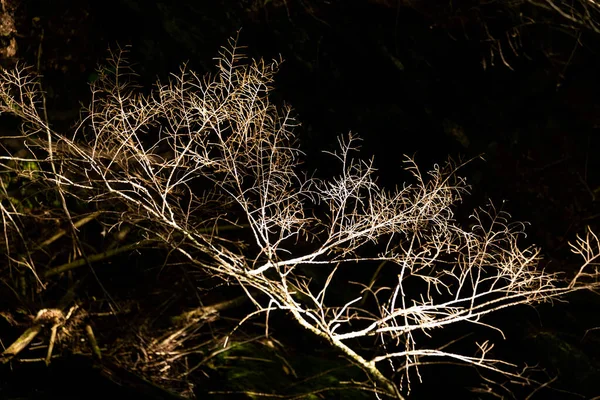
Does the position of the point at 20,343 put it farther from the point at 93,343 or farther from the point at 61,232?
the point at 61,232

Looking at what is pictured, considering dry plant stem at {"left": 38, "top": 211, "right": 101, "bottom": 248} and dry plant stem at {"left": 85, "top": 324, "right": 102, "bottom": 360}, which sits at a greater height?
dry plant stem at {"left": 38, "top": 211, "right": 101, "bottom": 248}

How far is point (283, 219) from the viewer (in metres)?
4.33

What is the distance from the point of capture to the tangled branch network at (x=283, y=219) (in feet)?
14.1

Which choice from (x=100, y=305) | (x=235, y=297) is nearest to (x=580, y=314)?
(x=235, y=297)

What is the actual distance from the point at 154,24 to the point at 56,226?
2.54 meters

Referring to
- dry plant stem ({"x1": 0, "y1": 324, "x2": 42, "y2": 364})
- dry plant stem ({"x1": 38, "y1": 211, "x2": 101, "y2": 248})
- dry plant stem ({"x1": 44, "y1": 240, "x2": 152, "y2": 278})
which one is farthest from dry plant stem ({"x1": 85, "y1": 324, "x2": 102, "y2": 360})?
dry plant stem ({"x1": 38, "y1": 211, "x2": 101, "y2": 248})

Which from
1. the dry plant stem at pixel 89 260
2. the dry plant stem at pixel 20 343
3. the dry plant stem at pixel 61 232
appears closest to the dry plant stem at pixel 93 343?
the dry plant stem at pixel 20 343

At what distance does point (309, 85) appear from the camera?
→ 6.90 m

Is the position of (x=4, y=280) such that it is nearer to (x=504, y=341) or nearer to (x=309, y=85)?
(x=309, y=85)

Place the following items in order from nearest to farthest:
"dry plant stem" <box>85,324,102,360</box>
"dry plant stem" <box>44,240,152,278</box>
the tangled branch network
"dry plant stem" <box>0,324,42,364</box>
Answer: the tangled branch network < "dry plant stem" <box>0,324,42,364</box> < "dry plant stem" <box>85,324,102,360</box> < "dry plant stem" <box>44,240,152,278</box>

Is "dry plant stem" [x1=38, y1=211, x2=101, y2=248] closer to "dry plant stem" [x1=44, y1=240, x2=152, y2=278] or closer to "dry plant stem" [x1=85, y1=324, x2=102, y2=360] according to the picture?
"dry plant stem" [x1=44, y1=240, x2=152, y2=278]

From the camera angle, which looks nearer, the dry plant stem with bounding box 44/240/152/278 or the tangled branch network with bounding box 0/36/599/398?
the tangled branch network with bounding box 0/36/599/398

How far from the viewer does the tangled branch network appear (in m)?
4.29

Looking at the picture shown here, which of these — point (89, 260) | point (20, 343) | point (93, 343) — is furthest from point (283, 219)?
point (20, 343)
